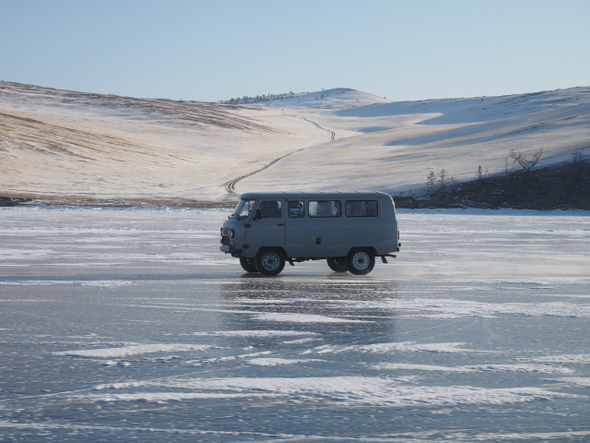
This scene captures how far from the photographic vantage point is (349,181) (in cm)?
6619

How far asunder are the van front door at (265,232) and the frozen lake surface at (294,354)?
72cm

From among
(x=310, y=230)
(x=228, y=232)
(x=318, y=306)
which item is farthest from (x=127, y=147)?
(x=318, y=306)

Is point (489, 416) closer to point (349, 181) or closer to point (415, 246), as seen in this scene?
point (415, 246)

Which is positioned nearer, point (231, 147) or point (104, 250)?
point (104, 250)

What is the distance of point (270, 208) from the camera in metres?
17.4

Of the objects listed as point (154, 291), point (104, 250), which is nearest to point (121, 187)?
point (104, 250)

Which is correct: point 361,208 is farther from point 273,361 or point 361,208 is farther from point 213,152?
point 213,152

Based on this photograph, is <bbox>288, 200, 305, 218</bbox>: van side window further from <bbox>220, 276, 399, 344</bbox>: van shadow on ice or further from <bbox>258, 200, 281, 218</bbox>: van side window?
<bbox>220, 276, 399, 344</bbox>: van shadow on ice

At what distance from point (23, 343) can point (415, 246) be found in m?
17.5

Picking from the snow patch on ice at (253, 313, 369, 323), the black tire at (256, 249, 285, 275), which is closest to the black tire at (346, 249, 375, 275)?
the black tire at (256, 249, 285, 275)

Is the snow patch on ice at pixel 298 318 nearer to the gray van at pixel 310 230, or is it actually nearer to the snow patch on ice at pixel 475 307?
the snow patch on ice at pixel 475 307

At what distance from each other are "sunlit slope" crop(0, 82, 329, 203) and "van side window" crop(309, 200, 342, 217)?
41198 millimetres

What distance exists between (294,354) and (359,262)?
9121 mm

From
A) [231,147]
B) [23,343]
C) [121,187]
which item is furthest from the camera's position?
[231,147]
